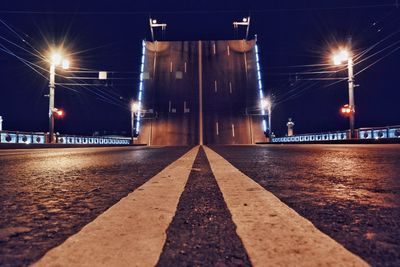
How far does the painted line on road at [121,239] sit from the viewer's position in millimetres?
896

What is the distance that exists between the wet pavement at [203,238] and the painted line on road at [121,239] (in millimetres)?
42

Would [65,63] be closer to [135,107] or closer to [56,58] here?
[56,58]

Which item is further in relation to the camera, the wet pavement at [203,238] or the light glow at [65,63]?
the light glow at [65,63]

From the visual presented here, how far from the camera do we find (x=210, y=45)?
41188mm

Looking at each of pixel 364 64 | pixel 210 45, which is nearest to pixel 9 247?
pixel 364 64

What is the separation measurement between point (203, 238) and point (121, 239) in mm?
287

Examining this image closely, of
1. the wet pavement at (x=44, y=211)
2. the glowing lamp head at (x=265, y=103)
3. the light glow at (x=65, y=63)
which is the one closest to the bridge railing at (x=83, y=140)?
the light glow at (x=65, y=63)

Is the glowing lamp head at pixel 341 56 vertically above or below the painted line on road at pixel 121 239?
above

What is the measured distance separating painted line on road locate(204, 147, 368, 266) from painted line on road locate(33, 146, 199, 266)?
0.99 ft

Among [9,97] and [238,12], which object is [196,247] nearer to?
[238,12]

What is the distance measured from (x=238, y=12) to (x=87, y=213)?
4918 centimetres

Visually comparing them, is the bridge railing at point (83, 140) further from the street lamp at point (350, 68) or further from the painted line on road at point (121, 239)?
the painted line on road at point (121, 239)

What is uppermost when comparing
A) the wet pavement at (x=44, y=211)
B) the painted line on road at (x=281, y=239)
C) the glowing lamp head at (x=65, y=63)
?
the glowing lamp head at (x=65, y=63)

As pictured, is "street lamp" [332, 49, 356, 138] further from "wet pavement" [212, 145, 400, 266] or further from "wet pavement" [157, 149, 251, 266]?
"wet pavement" [157, 149, 251, 266]
